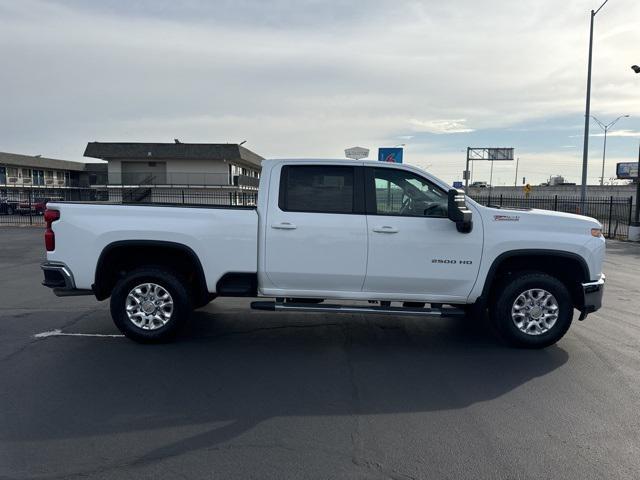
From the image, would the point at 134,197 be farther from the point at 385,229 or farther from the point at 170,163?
the point at 385,229

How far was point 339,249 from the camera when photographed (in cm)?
535

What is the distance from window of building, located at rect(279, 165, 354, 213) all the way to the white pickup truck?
12 millimetres

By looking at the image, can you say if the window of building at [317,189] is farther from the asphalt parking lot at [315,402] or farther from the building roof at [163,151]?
the building roof at [163,151]

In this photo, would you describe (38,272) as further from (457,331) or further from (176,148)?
(176,148)

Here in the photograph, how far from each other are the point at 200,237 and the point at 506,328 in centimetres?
361

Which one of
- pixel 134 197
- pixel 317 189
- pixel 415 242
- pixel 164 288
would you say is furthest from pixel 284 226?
pixel 134 197

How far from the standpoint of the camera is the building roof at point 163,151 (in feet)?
124

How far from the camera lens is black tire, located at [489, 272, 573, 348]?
17.8 ft

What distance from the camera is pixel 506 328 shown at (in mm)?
5500

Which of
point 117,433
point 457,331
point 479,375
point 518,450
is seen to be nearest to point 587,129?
point 457,331

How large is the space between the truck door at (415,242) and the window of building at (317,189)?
24 centimetres

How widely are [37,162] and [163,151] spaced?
23941 millimetres

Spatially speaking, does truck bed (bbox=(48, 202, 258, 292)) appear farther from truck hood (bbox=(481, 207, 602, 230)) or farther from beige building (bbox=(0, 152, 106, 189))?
beige building (bbox=(0, 152, 106, 189))

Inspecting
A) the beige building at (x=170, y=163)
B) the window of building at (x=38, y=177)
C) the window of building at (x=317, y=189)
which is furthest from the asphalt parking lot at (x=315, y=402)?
the window of building at (x=38, y=177)
